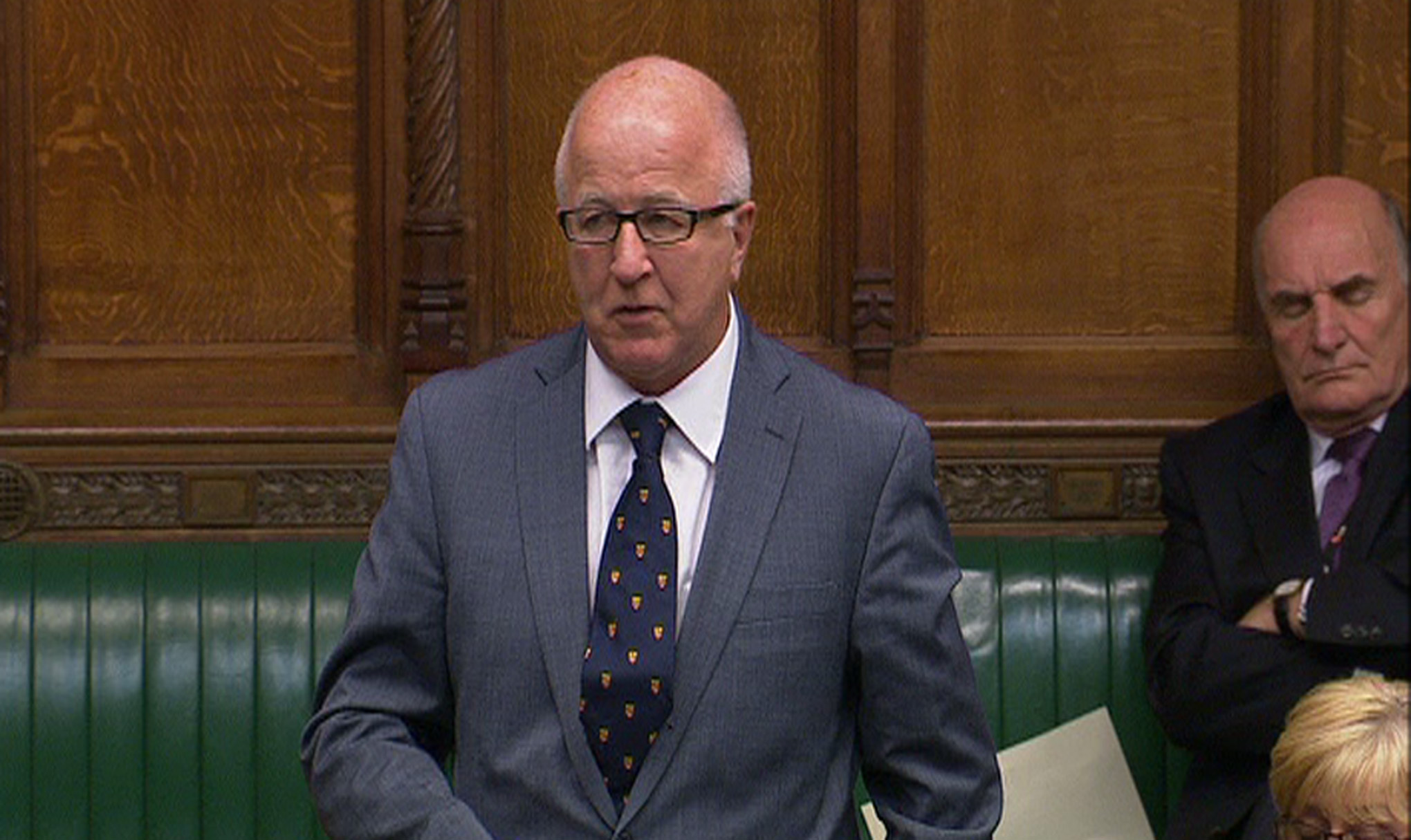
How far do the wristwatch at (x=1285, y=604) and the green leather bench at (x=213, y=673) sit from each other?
1.07ft

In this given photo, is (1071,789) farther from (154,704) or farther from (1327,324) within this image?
(154,704)

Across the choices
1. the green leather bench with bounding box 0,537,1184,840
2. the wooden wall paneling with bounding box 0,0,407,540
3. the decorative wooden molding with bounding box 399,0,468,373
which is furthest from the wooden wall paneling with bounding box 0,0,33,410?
the decorative wooden molding with bounding box 399,0,468,373

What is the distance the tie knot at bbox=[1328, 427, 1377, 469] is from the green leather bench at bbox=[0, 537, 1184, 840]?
392mm

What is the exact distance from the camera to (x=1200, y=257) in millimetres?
3979

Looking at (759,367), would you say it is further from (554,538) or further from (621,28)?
(621,28)

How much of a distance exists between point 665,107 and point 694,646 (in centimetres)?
53

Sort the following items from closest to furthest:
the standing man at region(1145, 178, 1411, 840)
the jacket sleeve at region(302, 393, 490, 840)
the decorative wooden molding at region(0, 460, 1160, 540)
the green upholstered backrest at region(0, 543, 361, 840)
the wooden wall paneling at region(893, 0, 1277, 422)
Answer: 1. the jacket sleeve at region(302, 393, 490, 840)
2. the standing man at region(1145, 178, 1411, 840)
3. the green upholstered backrest at region(0, 543, 361, 840)
4. the decorative wooden molding at region(0, 460, 1160, 540)
5. the wooden wall paneling at region(893, 0, 1277, 422)

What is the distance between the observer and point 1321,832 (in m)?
2.50

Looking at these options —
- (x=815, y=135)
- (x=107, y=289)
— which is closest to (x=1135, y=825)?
Result: (x=815, y=135)

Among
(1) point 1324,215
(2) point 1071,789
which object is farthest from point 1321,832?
(1) point 1324,215

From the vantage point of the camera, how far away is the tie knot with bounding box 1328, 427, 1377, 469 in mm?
3535

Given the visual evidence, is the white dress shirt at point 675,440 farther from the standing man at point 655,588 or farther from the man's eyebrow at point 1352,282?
the man's eyebrow at point 1352,282

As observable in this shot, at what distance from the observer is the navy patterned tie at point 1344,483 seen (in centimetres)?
352

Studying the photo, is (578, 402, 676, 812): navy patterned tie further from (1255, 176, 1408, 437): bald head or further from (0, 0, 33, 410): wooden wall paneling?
(0, 0, 33, 410): wooden wall paneling
